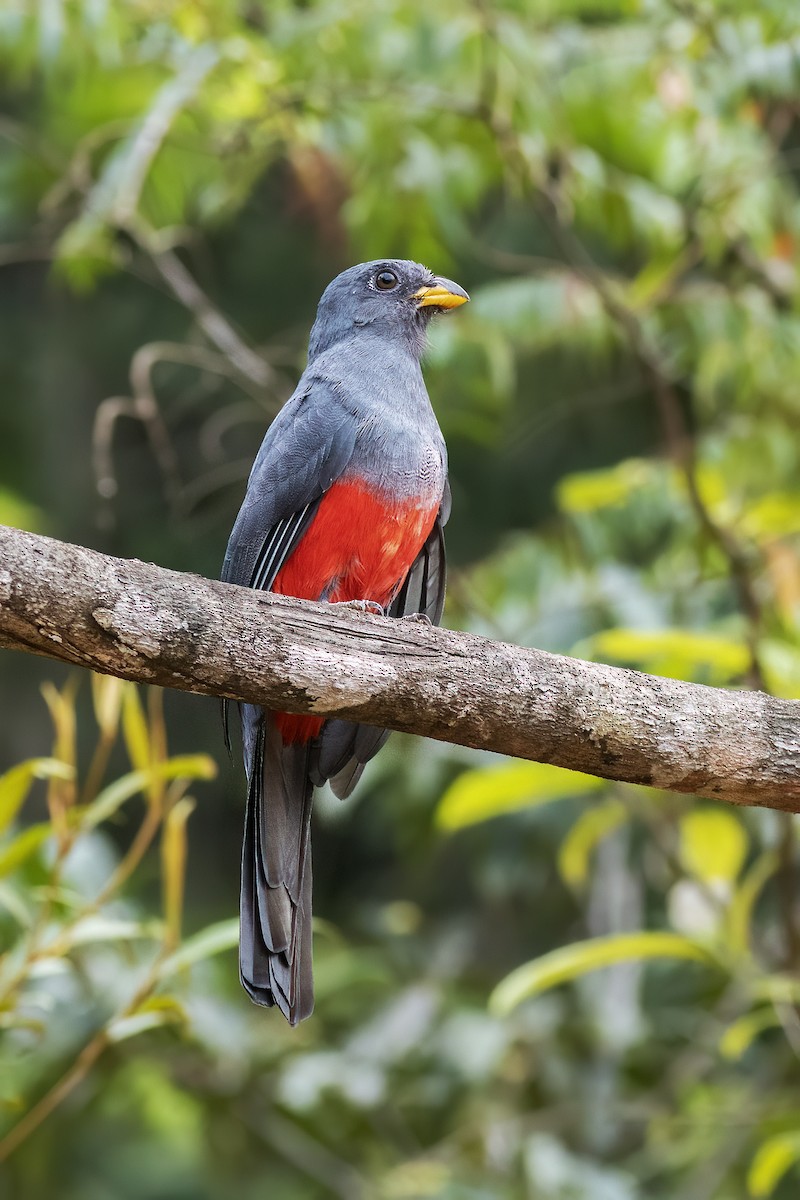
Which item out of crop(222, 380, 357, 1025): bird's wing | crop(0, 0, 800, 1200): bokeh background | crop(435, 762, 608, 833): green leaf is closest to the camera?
crop(222, 380, 357, 1025): bird's wing

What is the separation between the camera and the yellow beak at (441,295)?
327cm

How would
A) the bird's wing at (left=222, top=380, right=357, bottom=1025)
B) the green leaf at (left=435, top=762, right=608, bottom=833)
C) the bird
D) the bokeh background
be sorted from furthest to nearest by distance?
1. the bokeh background
2. the green leaf at (left=435, top=762, right=608, bottom=833)
3. the bird
4. the bird's wing at (left=222, top=380, right=357, bottom=1025)

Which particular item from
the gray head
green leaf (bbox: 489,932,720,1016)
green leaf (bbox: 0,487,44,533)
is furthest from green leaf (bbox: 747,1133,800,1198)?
green leaf (bbox: 0,487,44,533)

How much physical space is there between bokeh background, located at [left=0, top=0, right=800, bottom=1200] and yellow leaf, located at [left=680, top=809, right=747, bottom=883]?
0.05 feet

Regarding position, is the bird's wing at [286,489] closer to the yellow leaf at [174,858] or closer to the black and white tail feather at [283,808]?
the black and white tail feather at [283,808]

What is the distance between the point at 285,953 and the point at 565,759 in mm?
683

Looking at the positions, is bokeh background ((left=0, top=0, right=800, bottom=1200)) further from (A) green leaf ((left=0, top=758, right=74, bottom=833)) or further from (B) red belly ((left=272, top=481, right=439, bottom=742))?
(B) red belly ((left=272, top=481, right=439, bottom=742))

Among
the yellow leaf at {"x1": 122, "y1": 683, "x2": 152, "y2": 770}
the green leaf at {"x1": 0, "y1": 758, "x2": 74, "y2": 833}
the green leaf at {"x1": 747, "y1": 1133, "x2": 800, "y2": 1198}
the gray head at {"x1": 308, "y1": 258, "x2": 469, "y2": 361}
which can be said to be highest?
the gray head at {"x1": 308, "y1": 258, "x2": 469, "y2": 361}

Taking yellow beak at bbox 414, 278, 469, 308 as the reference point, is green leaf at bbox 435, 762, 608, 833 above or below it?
below

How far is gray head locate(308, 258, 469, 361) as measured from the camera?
10.8ft

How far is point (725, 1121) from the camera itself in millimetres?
3955

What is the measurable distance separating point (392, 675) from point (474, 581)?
2456 mm

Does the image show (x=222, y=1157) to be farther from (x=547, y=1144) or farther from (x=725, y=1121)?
(x=725, y=1121)

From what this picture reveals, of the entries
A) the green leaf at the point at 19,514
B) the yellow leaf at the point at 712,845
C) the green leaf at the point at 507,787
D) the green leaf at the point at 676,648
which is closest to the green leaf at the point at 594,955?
the yellow leaf at the point at 712,845
